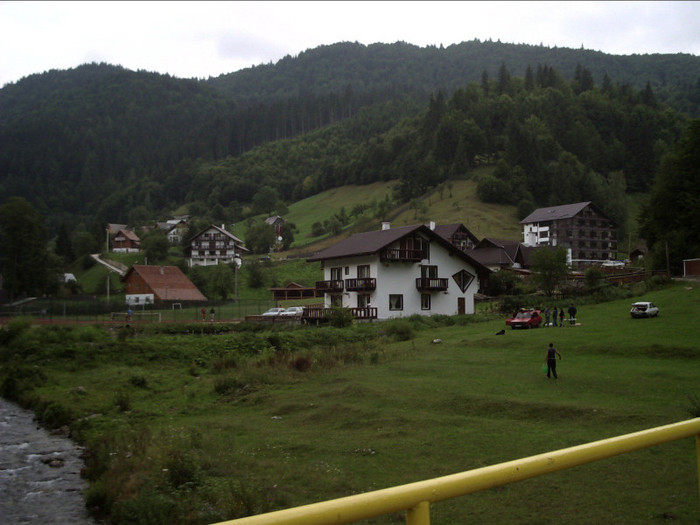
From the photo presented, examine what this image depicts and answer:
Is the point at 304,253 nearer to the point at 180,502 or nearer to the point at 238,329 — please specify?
the point at 238,329

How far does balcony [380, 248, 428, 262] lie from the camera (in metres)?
58.2

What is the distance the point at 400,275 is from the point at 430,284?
3.16m

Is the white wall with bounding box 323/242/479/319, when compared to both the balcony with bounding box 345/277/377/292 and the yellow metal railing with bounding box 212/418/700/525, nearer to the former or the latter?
the balcony with bounding box 345/277/377/292

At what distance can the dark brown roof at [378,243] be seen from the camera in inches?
2307

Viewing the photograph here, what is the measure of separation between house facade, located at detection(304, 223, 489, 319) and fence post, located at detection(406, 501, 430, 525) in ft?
174

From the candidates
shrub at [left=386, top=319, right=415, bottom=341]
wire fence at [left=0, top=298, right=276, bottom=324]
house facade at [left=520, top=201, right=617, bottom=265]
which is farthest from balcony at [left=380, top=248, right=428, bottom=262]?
house facade at [left=520, top=201, right=617, bottom=265]

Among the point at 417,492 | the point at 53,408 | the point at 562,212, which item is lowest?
the point at 53,408

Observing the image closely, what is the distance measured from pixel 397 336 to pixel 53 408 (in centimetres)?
2338

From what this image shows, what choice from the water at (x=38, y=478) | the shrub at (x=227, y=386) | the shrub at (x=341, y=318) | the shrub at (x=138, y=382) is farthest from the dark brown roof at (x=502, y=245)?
the water at (x=38, y=478)

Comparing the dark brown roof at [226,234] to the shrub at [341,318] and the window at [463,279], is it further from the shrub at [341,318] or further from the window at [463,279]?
the shrub at [341,318]

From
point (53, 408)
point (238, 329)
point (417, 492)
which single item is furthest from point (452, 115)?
point (417, 492)

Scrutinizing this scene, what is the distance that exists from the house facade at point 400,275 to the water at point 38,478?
116 feet

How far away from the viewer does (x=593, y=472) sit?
11.2 meters

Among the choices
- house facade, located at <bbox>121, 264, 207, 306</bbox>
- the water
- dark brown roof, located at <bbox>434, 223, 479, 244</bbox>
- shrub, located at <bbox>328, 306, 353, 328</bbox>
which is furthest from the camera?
dark brown roof, located at <bbox>434, 223, 479, 244</bbox>
